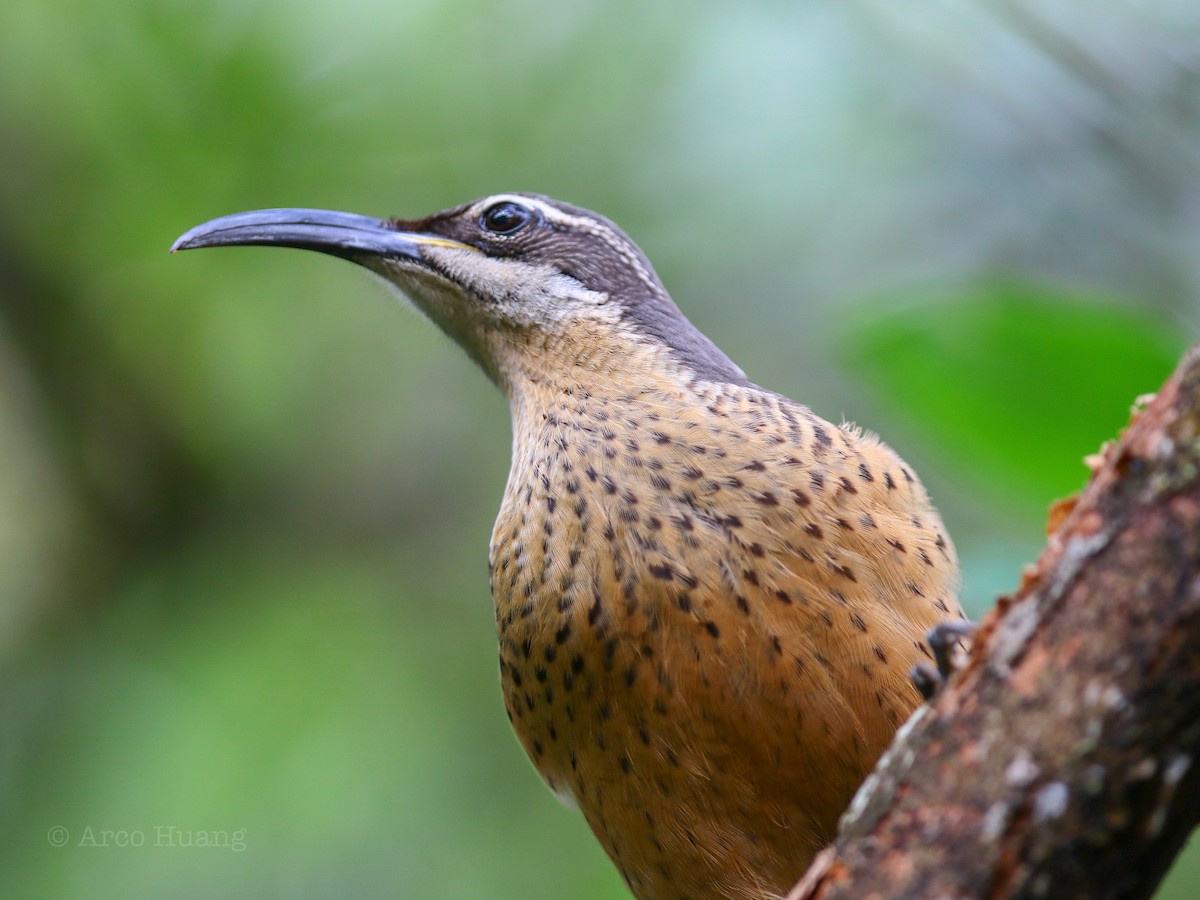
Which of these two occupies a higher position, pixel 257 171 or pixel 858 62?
pixel 858 62

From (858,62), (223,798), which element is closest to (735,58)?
(858,62)

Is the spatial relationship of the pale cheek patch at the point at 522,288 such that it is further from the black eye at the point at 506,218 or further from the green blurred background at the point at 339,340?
the green blurred background at the point at 339,340

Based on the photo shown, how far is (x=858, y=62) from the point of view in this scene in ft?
24.8

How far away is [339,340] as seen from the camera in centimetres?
838

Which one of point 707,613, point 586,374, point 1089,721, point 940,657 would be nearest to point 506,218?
point 586,374

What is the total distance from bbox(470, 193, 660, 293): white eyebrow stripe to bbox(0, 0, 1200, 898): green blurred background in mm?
2129

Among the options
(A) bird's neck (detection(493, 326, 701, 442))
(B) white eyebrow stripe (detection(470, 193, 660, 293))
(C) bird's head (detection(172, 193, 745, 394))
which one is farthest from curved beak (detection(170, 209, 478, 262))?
(A) bird's neck (detection(493, 326, 701, 442))

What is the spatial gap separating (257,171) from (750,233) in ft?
10.3

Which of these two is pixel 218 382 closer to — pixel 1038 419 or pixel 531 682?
pixel 531 682

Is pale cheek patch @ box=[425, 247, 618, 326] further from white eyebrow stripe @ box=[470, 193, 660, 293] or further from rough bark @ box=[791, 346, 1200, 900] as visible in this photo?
rough bark @ box=[791, 346, 1200, 900]

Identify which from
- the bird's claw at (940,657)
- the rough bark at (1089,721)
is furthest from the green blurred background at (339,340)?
the rough bark at (1089,721)

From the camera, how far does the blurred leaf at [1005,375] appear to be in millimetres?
3688

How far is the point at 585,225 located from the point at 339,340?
3615mm

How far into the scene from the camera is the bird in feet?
12.3
